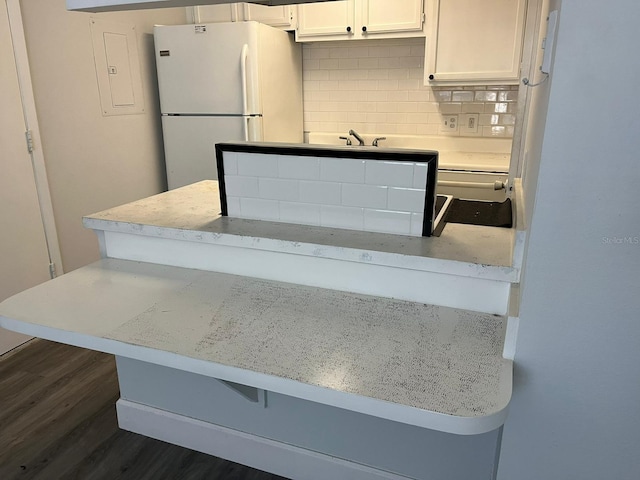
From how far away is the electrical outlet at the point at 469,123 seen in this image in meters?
3.50

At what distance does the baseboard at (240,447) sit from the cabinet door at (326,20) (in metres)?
2.71

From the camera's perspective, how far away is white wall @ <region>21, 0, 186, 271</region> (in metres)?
2.66

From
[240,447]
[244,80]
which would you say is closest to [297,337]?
[240,447]

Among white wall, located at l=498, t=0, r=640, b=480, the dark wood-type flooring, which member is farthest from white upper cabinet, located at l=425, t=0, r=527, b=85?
the dark wood-type flooring

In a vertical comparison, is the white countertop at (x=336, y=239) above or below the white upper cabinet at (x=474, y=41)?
below

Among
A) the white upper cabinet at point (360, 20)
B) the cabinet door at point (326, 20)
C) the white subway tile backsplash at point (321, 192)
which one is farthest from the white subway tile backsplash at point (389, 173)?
the cabinet door at point (326, 20)

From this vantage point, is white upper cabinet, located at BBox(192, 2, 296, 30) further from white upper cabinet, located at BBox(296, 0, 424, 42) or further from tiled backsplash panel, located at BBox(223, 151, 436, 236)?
tiled backsplash panel, located at BBox(223, 151, 436, 236)

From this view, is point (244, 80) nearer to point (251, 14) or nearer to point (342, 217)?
point (251, 14)

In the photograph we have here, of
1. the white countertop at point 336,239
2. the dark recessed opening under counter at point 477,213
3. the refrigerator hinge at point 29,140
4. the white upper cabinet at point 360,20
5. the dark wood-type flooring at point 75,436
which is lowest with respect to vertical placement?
the dark wood-type flooring at point 75,436

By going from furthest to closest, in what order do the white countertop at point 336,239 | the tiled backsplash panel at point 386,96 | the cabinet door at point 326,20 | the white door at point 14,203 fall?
the tiled backsplash panel at point 386,96 < the cabinet door at point 326,20 < the white door at point 14,203 < the white countertop at point 336,239

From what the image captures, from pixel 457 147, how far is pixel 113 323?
9.61ft

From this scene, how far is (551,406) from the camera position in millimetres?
1105

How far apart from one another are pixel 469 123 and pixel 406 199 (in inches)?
93.3

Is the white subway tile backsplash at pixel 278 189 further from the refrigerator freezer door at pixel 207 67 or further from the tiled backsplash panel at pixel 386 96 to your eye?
the tiled backsplash panel at pixel 386 96
